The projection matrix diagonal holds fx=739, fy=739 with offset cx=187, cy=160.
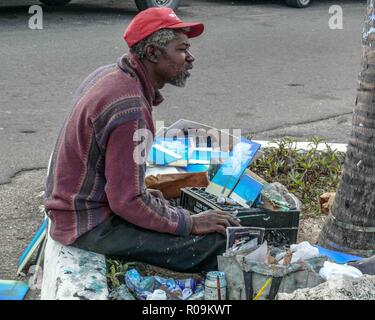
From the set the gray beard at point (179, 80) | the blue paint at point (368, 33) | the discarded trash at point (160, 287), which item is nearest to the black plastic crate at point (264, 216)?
the discarded trash at point (160, 287)

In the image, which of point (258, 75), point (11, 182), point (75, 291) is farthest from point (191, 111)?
point (75, 291)

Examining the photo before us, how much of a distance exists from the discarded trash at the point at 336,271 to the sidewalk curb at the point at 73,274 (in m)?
0.84

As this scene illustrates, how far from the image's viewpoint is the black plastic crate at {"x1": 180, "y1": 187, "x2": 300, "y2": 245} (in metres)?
3.43

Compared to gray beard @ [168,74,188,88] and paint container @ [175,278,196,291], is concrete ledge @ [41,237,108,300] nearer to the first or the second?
paint container @ [175,278,196,291]

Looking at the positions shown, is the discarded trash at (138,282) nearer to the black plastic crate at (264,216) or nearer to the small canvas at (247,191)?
the black plastic crate at (264,216)

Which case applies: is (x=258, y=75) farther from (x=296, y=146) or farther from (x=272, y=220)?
(x=272, y=220)

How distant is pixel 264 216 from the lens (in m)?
3.44

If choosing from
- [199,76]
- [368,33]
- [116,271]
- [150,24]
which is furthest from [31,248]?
[199,76]

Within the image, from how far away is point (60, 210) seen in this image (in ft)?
10.2

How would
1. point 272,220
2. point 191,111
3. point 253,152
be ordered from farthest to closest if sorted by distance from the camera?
1. point 191,111
2. point 253,152
3. point 272,220

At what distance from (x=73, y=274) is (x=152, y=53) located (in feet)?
3.14

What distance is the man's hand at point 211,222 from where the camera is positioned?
320 cm

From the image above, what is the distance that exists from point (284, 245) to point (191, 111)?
3.09m

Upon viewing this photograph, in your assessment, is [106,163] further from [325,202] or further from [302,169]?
[302,169]
